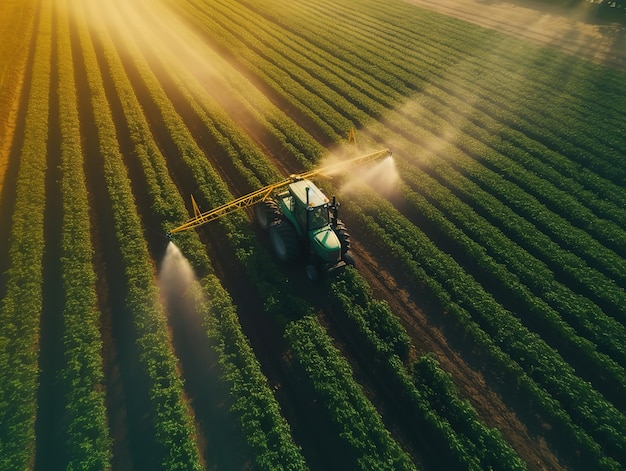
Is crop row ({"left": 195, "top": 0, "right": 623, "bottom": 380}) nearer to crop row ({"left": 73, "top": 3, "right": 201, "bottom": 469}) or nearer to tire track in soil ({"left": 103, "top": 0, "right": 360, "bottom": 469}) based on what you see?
tire track in soil ({"left": 103, "top": 0, "right": 360, "bottom": 469})

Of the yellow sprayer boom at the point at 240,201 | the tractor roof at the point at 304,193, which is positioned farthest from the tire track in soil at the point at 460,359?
the yellow sprayer boom at the point at 240,201

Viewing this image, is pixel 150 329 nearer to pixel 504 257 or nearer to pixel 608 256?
pixel 504 257

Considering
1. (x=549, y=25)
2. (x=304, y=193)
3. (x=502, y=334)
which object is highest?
(x=549, y=25)

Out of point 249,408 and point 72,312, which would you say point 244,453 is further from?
point 72,312

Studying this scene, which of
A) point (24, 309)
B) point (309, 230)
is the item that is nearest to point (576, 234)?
point (309, 230)

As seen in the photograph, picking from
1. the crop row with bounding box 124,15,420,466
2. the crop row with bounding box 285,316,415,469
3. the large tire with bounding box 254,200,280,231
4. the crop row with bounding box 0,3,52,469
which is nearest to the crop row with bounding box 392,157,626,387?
the large tire with bounding box 254,200,280,231

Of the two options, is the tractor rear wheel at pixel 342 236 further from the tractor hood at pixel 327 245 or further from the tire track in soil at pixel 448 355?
the tire track in soil at pixel 448 355
